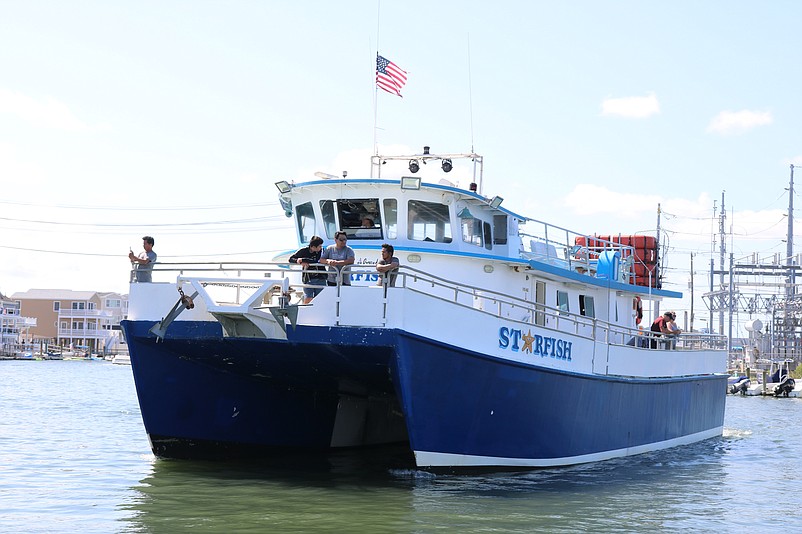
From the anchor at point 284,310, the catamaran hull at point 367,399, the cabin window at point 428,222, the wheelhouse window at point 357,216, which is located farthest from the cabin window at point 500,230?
the anchor at point 284,310

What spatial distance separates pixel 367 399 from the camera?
721 inches

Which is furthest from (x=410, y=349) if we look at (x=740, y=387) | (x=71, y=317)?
(x=71, y=317)

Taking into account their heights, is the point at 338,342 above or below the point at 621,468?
above

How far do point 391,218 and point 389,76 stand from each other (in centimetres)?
445

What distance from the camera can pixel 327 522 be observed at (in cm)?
1155

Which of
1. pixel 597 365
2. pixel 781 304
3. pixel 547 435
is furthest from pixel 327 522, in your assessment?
pixel 781 304

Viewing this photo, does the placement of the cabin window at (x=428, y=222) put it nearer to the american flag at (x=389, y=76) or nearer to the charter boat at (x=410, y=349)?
the charter boat at (x=410, y=349)

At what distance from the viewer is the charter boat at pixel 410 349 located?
43.4 feet

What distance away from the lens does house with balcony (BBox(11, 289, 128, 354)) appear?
133m

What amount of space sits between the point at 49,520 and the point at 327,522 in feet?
9.96

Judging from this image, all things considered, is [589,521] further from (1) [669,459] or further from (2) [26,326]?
(2) [26,326]

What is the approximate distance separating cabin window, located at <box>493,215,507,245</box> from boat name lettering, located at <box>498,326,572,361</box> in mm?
2250

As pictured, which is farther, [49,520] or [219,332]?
[219,332]

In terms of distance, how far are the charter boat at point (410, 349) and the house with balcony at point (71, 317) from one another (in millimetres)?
118899
